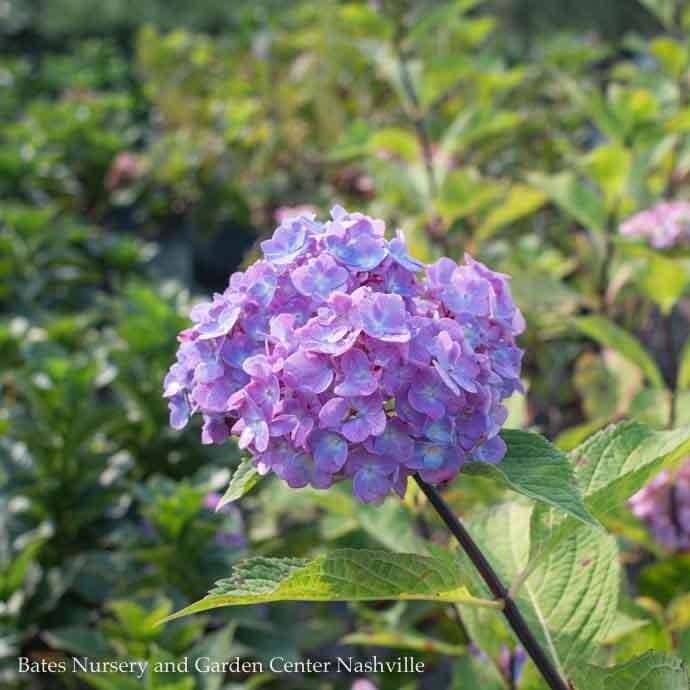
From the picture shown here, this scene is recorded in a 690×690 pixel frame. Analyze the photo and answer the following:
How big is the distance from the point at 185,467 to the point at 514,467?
1.40m

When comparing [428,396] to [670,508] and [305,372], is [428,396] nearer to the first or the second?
[305,372]

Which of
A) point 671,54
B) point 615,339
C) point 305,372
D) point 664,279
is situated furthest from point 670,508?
Answer: point 671,54

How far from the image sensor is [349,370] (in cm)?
92

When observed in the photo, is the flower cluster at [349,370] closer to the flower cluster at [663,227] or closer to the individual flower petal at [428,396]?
the individual flower petal at [428,396]

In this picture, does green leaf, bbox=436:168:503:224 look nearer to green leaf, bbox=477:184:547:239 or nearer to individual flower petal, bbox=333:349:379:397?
green leaf, bbox=477:184:547:239


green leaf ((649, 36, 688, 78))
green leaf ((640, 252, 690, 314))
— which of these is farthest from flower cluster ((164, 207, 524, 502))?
green leaf ((649, 36, 688, 78))

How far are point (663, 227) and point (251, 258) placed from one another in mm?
845

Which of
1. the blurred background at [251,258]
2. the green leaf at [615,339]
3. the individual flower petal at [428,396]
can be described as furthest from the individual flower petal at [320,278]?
the green leaf at [615,339]

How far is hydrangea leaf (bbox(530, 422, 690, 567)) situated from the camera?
1.02m

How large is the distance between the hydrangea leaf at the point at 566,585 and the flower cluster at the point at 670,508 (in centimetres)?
59


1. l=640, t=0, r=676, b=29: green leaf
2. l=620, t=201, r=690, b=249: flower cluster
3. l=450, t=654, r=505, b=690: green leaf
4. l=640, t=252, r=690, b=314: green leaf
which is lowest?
l=450, t=654, r=505, b=690: green leaf

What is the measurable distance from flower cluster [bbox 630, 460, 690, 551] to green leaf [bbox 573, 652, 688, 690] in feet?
2.65

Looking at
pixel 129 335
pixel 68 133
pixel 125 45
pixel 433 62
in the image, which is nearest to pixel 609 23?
pixel 125 45

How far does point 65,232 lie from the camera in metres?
3.40
